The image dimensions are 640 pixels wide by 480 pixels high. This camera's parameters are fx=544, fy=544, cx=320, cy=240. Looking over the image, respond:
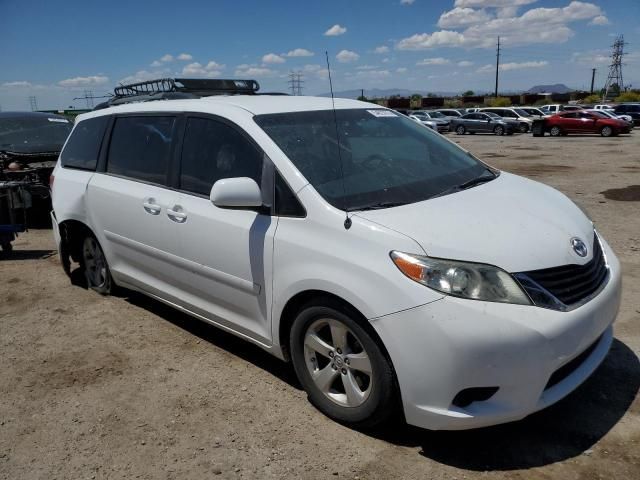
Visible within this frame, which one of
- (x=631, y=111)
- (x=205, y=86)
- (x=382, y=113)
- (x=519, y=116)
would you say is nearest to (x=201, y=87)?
(x=205, y=86)

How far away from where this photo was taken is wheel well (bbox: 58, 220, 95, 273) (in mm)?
4973

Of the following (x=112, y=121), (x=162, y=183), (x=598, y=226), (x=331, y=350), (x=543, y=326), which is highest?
(x=112, y=121)

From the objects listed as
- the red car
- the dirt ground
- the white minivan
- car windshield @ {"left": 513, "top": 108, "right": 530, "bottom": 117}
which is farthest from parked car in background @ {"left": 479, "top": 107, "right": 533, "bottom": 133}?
the white minivan

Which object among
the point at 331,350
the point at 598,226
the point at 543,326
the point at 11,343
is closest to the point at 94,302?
the point at 11,343

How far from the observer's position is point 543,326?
2.38m

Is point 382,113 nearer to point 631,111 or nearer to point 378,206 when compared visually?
point 378,206

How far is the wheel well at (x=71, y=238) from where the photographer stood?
4.97 meters

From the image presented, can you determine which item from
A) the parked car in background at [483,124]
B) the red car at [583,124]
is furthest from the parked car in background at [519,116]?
the red car at [583,124]

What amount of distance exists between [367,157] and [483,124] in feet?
102

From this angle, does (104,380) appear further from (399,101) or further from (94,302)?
(399,101)

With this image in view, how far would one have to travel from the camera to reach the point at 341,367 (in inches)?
112

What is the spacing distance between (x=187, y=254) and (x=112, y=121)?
1698 millimetres

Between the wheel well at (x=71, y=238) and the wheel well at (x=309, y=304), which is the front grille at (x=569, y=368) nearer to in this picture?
the wheel well at (x=309, y=304)

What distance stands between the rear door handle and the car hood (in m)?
1.66
